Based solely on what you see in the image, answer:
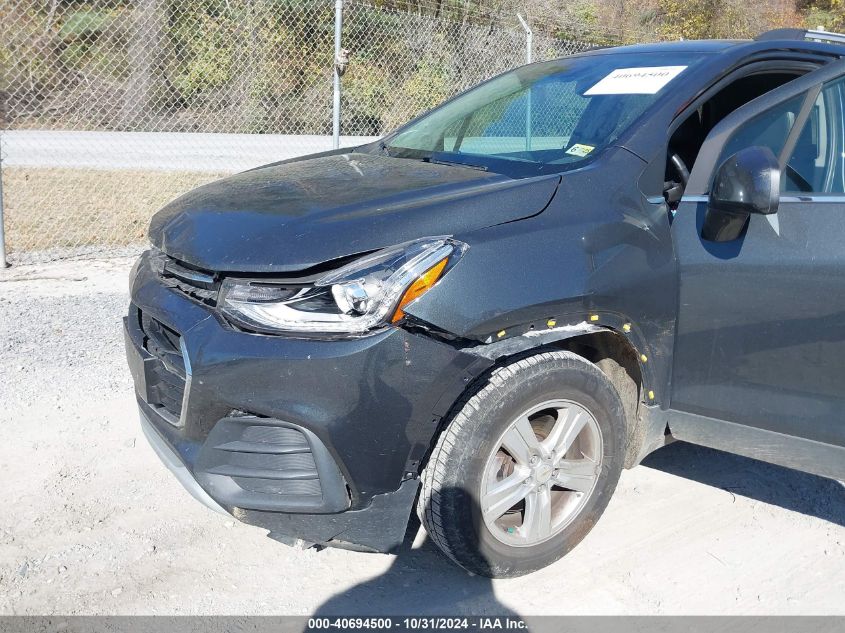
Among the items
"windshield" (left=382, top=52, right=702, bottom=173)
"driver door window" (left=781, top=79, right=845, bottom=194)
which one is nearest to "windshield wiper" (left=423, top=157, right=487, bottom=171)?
"windshield" (left=382, top=52, right=702, bottom=173)

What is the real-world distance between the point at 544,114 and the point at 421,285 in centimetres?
154

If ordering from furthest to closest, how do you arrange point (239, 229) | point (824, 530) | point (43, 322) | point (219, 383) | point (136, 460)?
1. point (43, 322)
2. point (136, 460)
3. point (824, 530)
4. point (239, 229)
5. point (219, 383)

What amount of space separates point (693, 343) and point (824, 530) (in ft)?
3.62

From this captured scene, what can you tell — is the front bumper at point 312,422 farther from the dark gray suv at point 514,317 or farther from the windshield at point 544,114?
the windshield at point 544,114

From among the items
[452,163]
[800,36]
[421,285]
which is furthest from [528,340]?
[800,36]

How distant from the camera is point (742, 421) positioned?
9.76 feet

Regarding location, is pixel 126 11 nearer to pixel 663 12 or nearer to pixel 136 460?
pixel 136 460

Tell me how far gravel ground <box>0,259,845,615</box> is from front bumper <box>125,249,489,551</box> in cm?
43

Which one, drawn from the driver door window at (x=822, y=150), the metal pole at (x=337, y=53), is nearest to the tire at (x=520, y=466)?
the driver door window at (x=822, y=150)

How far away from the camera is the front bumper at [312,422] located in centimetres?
237

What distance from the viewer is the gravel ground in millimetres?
2775

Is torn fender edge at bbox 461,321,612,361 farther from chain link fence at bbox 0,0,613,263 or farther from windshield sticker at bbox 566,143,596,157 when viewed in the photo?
chain link fence at bbox 0,0,613,263

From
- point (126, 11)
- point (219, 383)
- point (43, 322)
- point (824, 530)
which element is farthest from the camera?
point (126, 11)

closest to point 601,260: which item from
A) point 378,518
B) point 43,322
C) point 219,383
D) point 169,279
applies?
point 378,518
